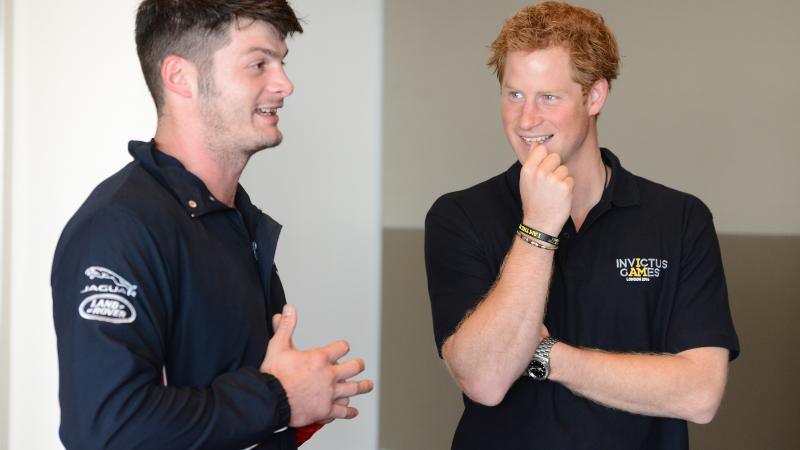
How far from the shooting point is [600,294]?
194 cm

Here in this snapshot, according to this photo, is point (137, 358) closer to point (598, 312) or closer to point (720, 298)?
point (598, 312)

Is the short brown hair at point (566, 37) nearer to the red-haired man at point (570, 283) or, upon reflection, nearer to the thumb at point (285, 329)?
the red-haired man at point (570, 283)

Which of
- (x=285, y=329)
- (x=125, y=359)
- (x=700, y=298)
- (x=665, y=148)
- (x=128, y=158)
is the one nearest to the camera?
(x=125, y=359)

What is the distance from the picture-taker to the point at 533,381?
1.90m

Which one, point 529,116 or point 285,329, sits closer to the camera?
point 285,329

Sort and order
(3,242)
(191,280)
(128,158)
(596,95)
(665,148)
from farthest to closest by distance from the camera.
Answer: (665,148) < (3,242) < (128,158) < (596,95) < (191,280)

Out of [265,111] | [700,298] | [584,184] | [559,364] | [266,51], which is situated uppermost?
[266,51]

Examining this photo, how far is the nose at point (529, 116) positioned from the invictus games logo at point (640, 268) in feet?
1.14

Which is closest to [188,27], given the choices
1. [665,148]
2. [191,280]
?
[191,280]

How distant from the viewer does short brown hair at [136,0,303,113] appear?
1617mm

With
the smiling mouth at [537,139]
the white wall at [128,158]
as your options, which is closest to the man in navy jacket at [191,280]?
the smiling mouth at [537,139]

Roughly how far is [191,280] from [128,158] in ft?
4.16

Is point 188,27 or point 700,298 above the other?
point 188,27

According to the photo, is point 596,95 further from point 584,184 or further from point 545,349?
point 545,349
